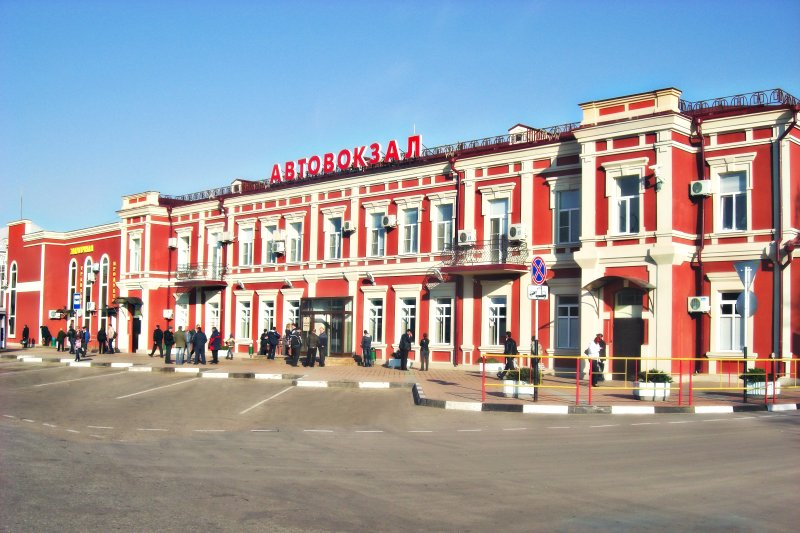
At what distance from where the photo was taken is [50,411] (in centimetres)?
1920

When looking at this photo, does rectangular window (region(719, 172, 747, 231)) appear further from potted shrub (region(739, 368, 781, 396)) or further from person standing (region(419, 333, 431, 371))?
person standing (region(419, 333, 431, 371))

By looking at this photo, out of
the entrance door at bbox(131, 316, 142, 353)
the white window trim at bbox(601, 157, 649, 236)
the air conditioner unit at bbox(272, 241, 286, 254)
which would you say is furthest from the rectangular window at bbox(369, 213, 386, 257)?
the entrance door at bbox(131, 316, 142, 353)

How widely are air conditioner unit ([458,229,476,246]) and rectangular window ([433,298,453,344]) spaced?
2.65 m

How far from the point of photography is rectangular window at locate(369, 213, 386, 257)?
36312 millimetres

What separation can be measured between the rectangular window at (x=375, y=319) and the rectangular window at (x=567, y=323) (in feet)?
30.0

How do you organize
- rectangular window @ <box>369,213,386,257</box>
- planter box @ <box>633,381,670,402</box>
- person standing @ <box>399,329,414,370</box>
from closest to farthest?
planter box @ <box>633,381,670,402</box>
person standing @ <box>399,329,414,370</box>
rectangular window @ <box>369,213,386,257</box>

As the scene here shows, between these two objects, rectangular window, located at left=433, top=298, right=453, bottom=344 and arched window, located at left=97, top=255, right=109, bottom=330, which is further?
arched window, located at left=97, top=255, right=109, bottom=330

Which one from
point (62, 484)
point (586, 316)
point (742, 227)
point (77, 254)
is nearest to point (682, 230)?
point (742, 227)

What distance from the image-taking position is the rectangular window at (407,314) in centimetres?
3475

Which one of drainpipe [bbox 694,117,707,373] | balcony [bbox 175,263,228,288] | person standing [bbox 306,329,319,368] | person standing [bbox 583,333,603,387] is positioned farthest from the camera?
balcony [bbox 175,263,228,288]

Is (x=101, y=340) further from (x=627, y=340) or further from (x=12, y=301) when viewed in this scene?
(x=627, y=340)

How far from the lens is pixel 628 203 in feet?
88.7

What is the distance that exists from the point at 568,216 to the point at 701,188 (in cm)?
506

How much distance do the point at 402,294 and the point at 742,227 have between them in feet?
46.9
